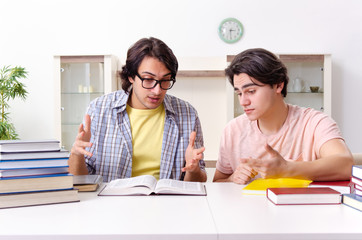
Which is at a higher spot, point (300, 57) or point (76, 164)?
point (300, 57)

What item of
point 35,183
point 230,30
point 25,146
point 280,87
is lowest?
point 35,183

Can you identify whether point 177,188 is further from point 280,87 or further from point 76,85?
point 76,85

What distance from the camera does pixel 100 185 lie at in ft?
5.26

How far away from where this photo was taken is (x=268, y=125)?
202 centimetres

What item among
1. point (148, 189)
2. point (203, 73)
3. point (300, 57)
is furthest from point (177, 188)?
point (300, 57)

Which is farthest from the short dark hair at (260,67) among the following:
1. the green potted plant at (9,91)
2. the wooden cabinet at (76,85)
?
the green potted plant at (9,91)

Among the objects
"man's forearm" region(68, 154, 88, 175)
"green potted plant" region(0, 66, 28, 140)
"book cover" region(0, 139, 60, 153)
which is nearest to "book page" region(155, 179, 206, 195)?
"book cover" region(0, 139, 60, 153)

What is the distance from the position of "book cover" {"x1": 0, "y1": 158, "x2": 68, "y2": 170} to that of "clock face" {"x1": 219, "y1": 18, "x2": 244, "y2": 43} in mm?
3230

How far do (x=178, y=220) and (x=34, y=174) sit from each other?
0.53 metres

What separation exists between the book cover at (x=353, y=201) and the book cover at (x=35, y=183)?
2.96ft

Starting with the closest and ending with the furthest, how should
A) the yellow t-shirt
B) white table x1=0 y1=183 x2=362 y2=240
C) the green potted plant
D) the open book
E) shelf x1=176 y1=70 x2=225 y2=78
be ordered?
white table x1=0 y1=183 x2=362 y2=240, the open book, the yellow t-shirt, the green potted plant, shelf x1=176 y1=70 x2=225 y2=78

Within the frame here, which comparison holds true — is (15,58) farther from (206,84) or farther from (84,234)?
(84,234)

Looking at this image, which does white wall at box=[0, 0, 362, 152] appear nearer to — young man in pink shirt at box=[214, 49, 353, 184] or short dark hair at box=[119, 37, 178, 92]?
short dark hair at box=[119, 37, 178, 92]

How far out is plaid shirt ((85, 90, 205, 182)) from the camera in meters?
2.06
